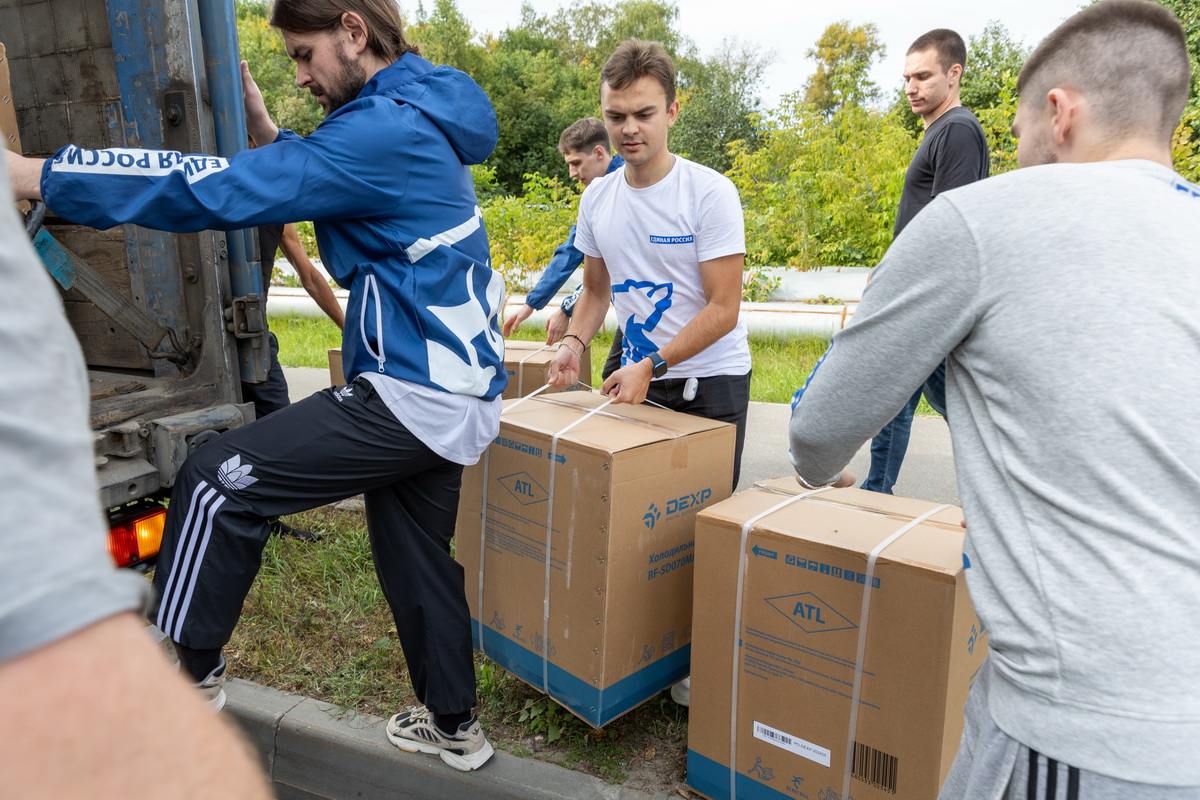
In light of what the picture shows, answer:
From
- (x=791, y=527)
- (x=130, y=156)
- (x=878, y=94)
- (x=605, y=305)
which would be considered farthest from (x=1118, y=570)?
(x=878, y=94)

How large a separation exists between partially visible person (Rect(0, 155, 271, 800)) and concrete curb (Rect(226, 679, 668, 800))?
6.78 feet

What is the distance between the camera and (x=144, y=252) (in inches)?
103

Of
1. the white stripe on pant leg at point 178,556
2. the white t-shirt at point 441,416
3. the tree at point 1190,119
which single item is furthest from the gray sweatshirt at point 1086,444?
the white stripe on pant leg at point 178,556

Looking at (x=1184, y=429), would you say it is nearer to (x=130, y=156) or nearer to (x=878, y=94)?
(x=130, y=156)

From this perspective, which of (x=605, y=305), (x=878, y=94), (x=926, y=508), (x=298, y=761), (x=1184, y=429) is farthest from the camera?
(x=878, y=94)

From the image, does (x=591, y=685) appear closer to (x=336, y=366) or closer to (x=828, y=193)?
(x=336, y=366)

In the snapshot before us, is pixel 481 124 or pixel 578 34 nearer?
pixel 481 124

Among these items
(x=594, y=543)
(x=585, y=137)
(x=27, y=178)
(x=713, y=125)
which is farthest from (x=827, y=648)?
(x=713, y=125)

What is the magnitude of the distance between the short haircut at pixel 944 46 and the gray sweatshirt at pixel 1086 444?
3.43 metres

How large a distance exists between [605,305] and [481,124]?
1.26 meters

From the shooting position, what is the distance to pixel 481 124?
223 cm

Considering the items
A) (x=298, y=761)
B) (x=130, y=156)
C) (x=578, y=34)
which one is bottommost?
(x=298, y=761)

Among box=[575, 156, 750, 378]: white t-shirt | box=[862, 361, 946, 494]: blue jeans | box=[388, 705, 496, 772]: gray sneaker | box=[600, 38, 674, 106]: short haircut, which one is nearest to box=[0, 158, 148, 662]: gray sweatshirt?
box=[388, 705, 496, 772]: gray sneaker

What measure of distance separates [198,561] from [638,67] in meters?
2.03
